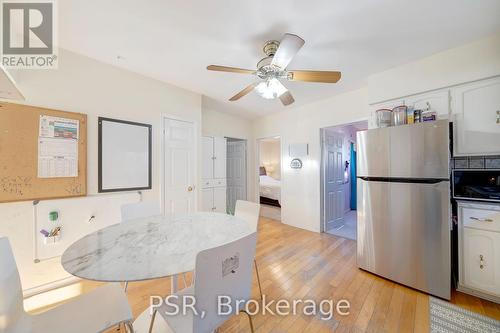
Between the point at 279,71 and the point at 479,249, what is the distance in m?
2.48

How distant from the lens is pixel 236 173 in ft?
16.0

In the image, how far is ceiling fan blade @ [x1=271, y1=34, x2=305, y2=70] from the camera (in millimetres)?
1293

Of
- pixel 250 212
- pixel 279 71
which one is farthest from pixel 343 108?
pixel 250 212

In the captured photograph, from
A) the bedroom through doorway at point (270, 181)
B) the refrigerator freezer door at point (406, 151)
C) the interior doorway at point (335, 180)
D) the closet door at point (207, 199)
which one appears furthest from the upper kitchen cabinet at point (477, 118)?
the closet door at point (207, 199)

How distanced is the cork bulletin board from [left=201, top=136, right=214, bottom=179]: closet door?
83.3 inches

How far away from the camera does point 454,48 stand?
6.37 feet

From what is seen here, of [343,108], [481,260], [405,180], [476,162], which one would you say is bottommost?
[481,260]

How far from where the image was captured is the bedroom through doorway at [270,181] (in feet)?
16.3

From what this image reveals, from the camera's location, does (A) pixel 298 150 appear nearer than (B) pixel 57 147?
No

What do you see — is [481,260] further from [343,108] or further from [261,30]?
[261,30]

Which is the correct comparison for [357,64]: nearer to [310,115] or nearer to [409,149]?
[409,149]

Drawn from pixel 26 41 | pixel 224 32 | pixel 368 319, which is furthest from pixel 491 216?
pixel 26 41

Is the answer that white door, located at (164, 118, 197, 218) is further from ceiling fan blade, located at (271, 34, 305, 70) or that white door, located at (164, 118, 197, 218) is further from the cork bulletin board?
ceiling fan blade, located at (271, 34, 305, 70)

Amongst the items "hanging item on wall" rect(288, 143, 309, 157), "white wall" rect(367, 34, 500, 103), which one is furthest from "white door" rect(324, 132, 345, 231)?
"white wall" rect(367, 34, 500, 103)
